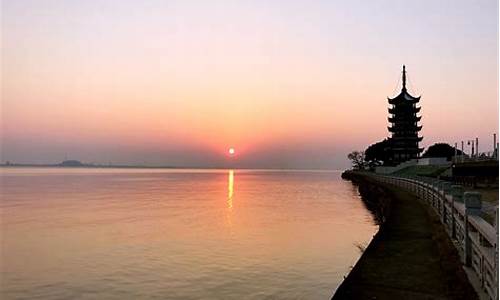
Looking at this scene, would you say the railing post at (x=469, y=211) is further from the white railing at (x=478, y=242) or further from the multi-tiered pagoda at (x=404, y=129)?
the multi-tiered pagoda at (x=404, y=129)

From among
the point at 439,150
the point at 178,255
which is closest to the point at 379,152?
the point at 439,150

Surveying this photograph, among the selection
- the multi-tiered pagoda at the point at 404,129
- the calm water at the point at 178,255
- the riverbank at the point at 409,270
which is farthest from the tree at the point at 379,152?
the riverbank at the point at 409,270

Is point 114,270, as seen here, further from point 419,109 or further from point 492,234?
point 419,109

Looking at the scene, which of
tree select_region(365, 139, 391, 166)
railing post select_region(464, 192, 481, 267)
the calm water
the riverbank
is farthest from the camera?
tree select_region(365, 139, 391, 166)

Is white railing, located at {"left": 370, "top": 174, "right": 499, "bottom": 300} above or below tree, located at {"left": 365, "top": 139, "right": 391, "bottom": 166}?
below

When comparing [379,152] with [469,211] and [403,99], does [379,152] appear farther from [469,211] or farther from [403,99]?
[469,211]

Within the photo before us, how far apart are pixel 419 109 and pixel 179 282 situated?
350 ft

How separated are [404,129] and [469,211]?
348 ft

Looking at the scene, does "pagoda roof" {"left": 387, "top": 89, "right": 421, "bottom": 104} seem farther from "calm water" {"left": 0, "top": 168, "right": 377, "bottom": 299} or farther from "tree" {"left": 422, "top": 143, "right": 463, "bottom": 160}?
"calm water" {"left": 0, "top": 168, "right": 377, "bottom": 299}

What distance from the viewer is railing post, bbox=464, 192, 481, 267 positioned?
781cm

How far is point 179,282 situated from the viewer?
14.4 meters

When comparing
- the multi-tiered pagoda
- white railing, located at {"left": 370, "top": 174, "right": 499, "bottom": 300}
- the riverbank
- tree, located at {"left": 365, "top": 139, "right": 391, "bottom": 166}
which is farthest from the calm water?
tree, located at {"left": 365, "top": 139, "right": 391, "bottom": 166}

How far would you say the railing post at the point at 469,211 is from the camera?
781cm

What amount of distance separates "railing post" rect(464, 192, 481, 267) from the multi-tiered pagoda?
104178mm
